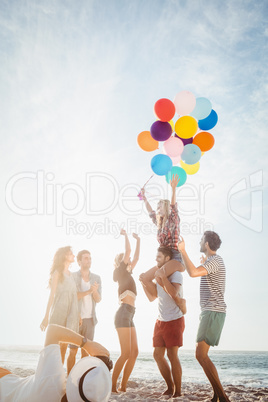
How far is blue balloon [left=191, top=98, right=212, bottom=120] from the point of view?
5102 mm

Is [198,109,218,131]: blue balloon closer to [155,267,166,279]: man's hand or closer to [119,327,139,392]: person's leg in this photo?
[155,267,166,279]: man's hand

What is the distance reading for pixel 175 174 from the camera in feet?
16.3

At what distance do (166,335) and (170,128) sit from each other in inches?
113

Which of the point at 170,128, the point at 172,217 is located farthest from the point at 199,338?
the point at 170,128

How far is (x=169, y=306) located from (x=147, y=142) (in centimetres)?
243

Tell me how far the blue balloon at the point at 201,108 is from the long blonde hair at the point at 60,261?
2.71 meters

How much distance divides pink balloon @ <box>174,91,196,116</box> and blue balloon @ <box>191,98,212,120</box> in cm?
7

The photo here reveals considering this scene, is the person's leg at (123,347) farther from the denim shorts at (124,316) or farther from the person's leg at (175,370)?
the person's leg at (175,370)

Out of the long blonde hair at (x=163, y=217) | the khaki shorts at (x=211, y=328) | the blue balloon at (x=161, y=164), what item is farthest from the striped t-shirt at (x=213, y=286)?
the blue balloon at (x=161, y=164)

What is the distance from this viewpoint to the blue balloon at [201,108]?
5102 mm

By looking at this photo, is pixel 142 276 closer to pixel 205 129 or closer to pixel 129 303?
pixel 129 303

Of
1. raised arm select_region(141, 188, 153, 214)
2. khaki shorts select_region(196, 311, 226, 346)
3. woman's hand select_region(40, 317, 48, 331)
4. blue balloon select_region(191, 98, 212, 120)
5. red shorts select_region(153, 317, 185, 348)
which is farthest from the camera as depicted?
raised arm select_region(141, 188, 153, 214)

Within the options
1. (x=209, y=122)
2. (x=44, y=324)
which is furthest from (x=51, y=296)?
(x=209, y=122)

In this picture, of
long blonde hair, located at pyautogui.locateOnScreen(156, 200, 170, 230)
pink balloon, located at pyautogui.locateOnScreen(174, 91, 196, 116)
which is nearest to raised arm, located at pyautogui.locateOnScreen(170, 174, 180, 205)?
long blonde hair, located at pyautogui.locateOnScreen(156, 200, 170, 230)
